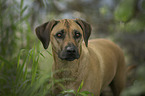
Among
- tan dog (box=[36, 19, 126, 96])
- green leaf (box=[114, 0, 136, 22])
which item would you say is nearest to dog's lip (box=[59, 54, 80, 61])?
tan dog (box=[36, 19, 126, 96])

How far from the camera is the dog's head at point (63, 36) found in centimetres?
217

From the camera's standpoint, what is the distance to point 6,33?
2207 millimetres

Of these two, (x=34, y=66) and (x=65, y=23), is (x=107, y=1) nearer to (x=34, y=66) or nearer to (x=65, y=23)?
(x=65, y=23)

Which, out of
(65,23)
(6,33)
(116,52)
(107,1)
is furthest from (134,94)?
(107,1)

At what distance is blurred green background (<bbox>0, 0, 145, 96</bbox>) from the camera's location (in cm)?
167

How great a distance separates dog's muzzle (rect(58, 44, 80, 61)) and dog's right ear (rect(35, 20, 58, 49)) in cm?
30

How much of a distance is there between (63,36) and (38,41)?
0.36m

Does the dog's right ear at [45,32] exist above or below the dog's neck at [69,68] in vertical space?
above

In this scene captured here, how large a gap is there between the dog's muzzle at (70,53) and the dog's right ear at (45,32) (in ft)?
1.00

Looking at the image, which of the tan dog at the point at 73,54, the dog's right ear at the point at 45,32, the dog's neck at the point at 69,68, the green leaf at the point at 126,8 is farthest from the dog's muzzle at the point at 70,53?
the green leaf at the point at 126,8

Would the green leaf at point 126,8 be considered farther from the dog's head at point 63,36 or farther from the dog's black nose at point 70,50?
the dog's black nose at point 70,50

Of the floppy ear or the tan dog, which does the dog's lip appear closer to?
the tan dog

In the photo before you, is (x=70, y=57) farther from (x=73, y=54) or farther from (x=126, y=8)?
(x=126, y=8)

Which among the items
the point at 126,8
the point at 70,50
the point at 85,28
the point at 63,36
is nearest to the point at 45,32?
the point at 63,36
